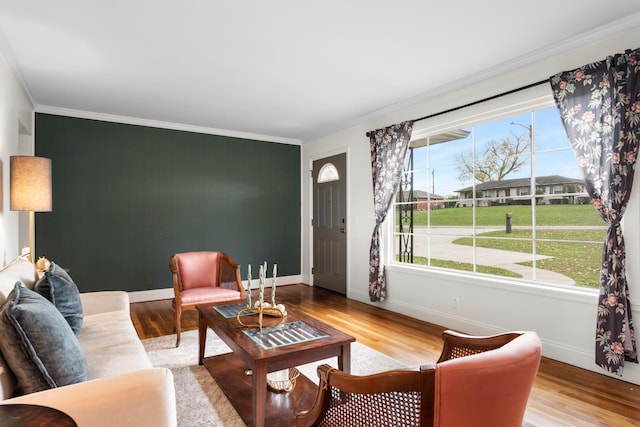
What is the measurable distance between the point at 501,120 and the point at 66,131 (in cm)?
515

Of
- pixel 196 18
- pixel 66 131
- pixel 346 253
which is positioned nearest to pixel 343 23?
pixel 196 18

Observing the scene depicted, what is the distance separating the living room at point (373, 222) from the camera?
2.74m

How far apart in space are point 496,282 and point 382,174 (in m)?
1.84

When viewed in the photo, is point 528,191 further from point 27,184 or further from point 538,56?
point 27,184

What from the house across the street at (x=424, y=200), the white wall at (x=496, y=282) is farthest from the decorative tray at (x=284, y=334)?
the house across the street at (x=424, y=200)

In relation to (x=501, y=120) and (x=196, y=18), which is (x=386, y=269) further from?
(x=196, y=18)

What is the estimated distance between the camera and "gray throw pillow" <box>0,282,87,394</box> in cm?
137

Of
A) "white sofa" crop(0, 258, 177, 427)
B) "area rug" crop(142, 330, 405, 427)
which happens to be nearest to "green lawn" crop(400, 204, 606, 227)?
"area rug" crop(142, 330, 405, 427)

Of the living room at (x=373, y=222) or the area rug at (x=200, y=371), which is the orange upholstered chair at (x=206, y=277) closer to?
the area rug at (x=200, y=371)

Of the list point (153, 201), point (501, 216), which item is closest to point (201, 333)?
point (153, 201)

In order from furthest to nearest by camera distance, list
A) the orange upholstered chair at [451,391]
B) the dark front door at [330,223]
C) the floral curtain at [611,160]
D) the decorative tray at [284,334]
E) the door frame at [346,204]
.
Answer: the dark front door at [330,223] < the door frame at [346,204] < the floral curtain at [611,160] < the decorative tray at [284,334] < the orange upholstered chair at [451,391]

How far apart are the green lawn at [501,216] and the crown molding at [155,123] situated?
2865mm

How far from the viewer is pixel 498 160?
11.7 feet

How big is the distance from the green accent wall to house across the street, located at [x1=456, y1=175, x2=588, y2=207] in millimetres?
3401
